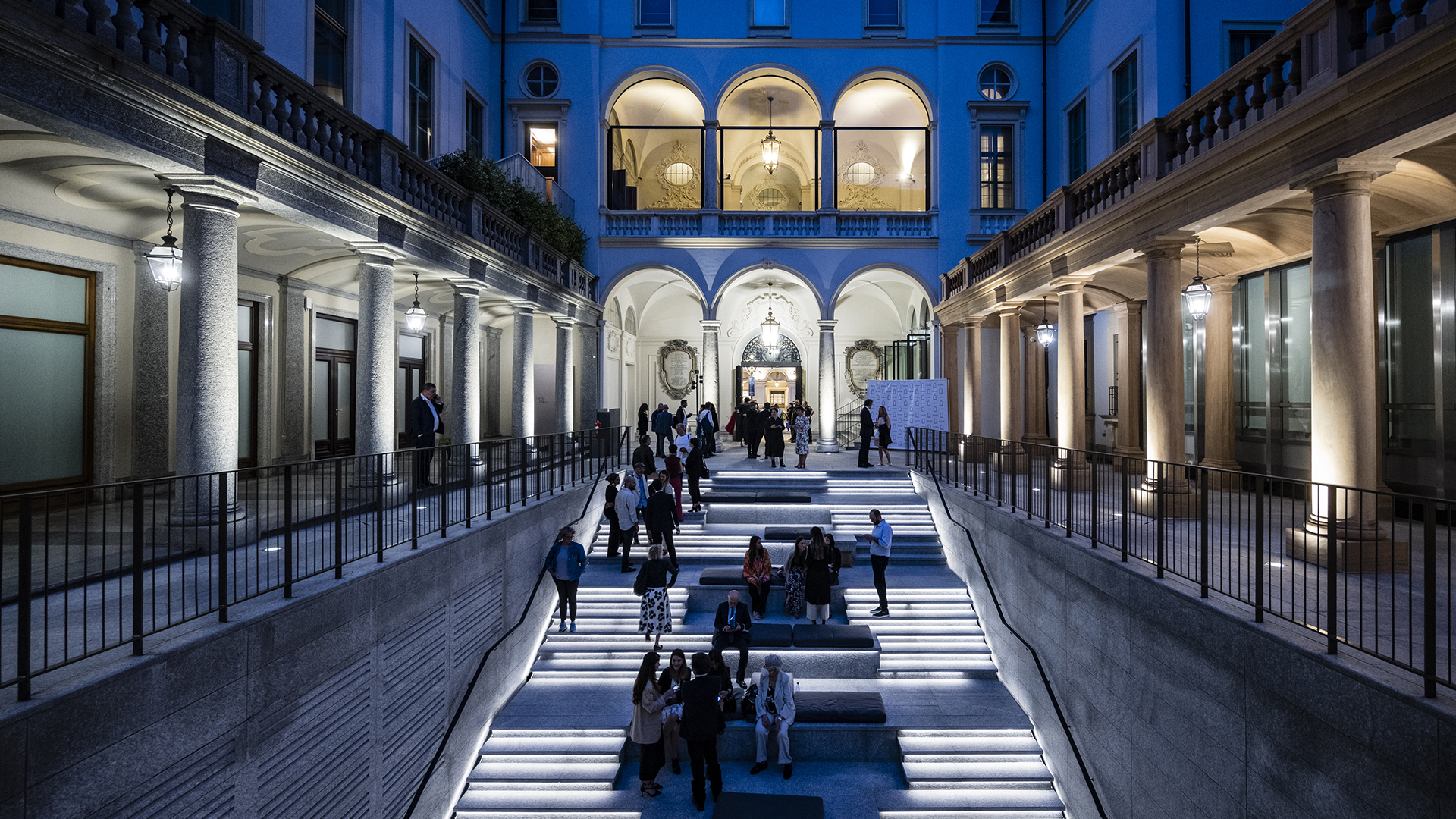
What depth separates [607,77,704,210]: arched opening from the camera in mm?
24580

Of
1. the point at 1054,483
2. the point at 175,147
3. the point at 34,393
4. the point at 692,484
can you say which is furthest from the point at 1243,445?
the point at 34,393

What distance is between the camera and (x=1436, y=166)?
7547mm

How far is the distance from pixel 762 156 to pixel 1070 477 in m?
22.0

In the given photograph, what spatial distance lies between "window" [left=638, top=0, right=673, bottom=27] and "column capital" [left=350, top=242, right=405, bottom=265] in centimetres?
1641

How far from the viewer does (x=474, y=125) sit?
22.5 meters

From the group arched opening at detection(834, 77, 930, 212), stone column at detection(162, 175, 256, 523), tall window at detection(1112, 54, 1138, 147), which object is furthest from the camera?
arched opening at detection(834, 77, 930, 212)

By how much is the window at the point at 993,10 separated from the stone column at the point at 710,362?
42.1 feet

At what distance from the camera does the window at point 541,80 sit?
23.6 m

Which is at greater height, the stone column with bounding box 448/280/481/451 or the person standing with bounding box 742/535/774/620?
the stone column with bounding box 448/280/481/451

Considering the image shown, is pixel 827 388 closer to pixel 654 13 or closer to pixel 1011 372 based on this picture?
pixel 1011 372

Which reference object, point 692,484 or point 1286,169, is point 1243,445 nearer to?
point 1286,169

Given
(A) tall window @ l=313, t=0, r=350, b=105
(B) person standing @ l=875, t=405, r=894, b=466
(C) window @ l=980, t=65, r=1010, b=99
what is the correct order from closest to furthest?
(A) tall window @ l=313, t=0, r=350, b=105 → (B) person standing @ l=875, t=405, r=894, b=466 → (C) window @ l=980, t=65, r=1010, b=99

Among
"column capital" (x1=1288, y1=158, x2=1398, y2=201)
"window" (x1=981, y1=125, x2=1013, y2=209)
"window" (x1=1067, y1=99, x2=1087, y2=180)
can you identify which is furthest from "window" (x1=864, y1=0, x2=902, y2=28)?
"column capital" (x1=1288, y1=158, x2=1398, y2=201)

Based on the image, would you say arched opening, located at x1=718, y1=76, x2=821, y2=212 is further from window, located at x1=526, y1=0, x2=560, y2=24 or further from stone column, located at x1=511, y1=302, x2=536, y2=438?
stone column, located at x1=511, y1=302, x2=536, y2=438
